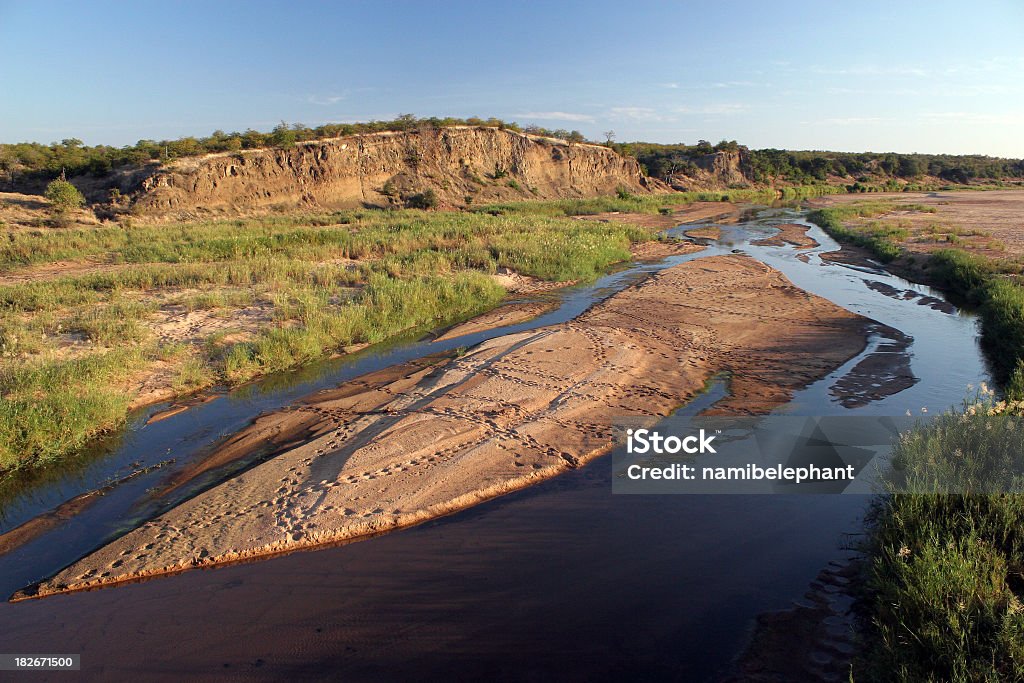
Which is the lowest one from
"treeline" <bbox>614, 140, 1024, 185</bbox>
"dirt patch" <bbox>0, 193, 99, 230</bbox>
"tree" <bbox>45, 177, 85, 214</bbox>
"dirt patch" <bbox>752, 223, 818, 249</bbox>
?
"dirt patch" <bbox>752, 223, 818, 249</bbox>

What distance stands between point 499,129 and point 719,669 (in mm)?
52080

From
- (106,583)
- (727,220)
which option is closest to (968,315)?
(106,583)

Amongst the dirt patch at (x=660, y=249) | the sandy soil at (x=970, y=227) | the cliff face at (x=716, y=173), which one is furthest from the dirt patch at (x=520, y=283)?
the cliff face at (x=716, y=173)

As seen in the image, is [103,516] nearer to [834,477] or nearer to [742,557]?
[742,557]

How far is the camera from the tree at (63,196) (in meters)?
26.6

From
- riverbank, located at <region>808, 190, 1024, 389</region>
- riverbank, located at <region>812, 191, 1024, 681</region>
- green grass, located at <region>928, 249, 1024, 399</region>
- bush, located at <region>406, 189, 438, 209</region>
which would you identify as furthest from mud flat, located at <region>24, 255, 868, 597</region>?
bush, located at <region>406, 189, 438, 209</region>

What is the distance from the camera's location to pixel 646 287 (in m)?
16.4

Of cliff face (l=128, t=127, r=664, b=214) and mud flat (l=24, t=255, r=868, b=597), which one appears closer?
mud flat (l=24, t=255, r=868, b=597)

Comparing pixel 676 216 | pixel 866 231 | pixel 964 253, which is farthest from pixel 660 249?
pixel 676 216

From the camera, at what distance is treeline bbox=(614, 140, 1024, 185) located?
72.2m

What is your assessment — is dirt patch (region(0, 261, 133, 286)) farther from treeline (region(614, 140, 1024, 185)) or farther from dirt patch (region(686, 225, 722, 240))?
treeline (region(614, 140, 1024, 185))

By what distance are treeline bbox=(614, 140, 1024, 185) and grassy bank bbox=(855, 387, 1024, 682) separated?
6630 centimetres

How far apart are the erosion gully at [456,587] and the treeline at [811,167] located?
219ft

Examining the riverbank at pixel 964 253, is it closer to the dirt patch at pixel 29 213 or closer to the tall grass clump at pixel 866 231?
the tall grass clump at pixel 866 231
